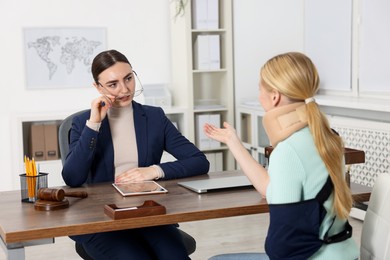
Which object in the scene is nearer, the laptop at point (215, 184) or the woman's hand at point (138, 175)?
the laptop at point (215, 184)

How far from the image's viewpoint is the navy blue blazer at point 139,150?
2.71 m

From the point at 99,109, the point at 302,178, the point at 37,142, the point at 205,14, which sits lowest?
the point at 37,142

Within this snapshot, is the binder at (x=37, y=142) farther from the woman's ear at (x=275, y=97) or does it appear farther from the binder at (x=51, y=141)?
the woman's ear at (x=275, y=97)

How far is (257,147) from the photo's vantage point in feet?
18.1

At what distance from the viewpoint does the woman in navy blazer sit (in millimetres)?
2553

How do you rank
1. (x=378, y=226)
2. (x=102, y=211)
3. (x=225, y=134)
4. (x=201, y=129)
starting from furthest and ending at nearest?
(x=201, y=129) < (x=225, y=134) < (x=102, y=211) < (x=378, y=226)

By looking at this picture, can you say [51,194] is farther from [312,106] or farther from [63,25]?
[63,25]

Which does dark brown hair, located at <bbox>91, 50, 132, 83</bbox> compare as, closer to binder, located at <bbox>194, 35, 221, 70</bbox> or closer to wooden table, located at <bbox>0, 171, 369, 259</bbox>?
wooden table, located at <bbox>0, 171, 369, 259</bbox>

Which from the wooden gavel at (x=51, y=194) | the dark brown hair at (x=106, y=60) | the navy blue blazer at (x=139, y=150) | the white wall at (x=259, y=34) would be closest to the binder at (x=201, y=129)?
the white wall at (x=259, y=34)

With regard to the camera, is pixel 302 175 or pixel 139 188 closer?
pixel 302 175

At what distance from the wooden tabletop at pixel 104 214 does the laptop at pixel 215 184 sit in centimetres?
2

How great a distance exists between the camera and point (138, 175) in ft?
8.71

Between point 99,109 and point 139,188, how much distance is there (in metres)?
0.44

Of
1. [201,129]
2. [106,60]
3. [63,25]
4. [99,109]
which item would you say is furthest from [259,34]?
[99,109]
